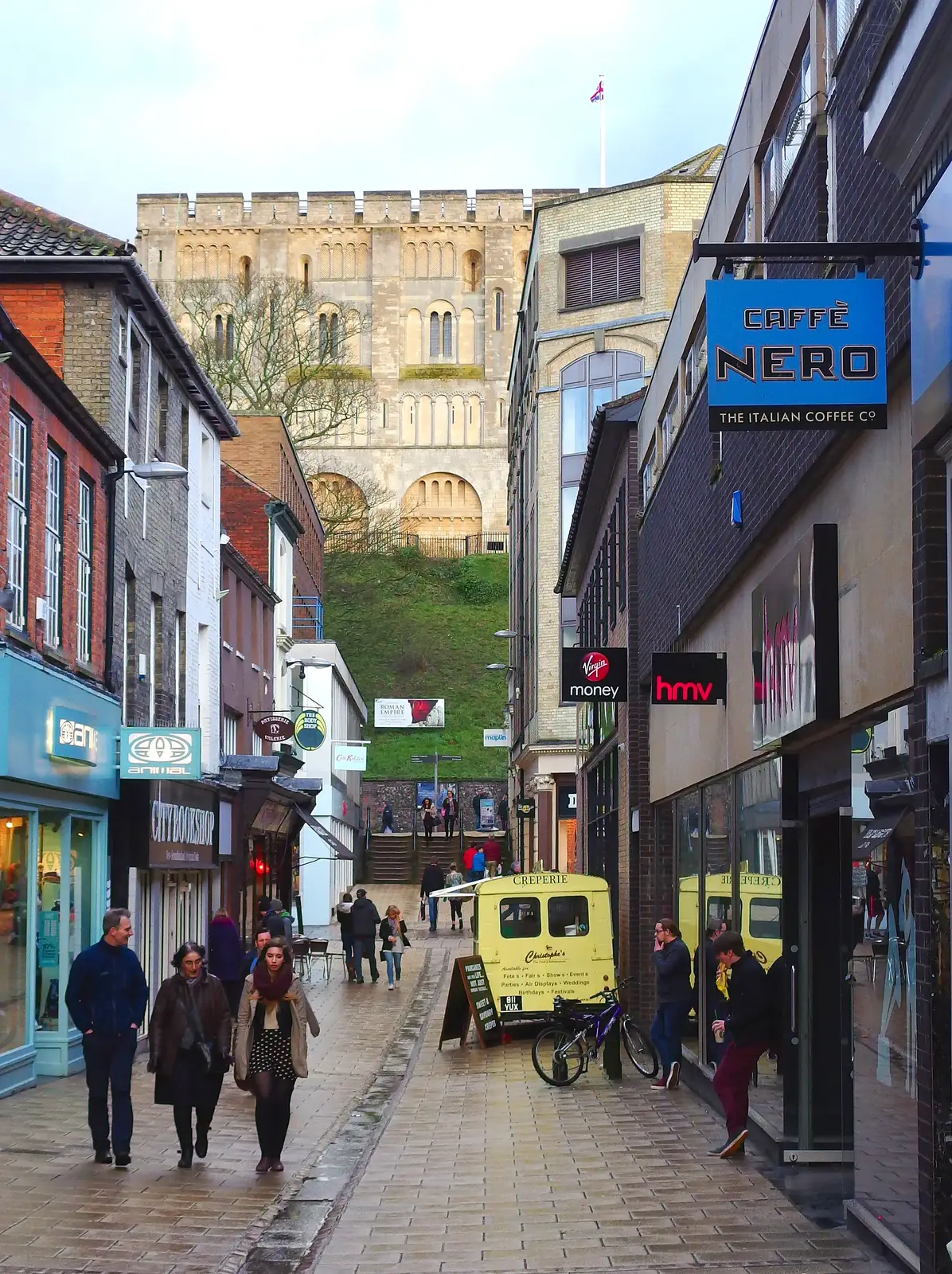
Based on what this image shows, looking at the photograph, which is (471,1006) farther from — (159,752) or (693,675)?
(693,675)

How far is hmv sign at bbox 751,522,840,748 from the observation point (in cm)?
987

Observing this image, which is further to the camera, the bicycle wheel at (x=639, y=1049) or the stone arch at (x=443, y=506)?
the stone arch at (x=443, y=506)

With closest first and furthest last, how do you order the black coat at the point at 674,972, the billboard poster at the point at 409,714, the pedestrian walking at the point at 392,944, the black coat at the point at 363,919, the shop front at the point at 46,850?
the shop front at the point at 46,850 < the black coat at the point at 674,972 < the pedestrian walking at the point at 392,944 < the black coat at the point at 363,919 < the billboard poster at the point at 409,714

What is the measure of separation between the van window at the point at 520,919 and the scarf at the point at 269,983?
9.40 meters

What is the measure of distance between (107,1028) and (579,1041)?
20.1 ft

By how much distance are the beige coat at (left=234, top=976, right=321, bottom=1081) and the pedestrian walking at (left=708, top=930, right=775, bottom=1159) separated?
279cm

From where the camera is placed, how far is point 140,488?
21.7m

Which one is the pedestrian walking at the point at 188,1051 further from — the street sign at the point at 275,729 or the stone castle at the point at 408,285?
the stone castle at the point at 408,285

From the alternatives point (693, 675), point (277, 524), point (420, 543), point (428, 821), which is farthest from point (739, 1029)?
point (420, 543)

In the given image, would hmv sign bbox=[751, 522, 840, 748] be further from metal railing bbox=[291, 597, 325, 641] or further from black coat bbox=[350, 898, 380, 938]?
metal railing bbox=[291, 597, 325, 641]

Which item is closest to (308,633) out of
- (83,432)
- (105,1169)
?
(83,432)

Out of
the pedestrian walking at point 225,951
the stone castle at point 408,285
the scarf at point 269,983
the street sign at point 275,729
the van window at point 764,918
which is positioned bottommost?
the pedestrian walking at point 225,951

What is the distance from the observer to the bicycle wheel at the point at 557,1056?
16.3m

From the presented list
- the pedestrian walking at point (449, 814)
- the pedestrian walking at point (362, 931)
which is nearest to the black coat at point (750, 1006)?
the pedestrian walking at point (362, 931)
